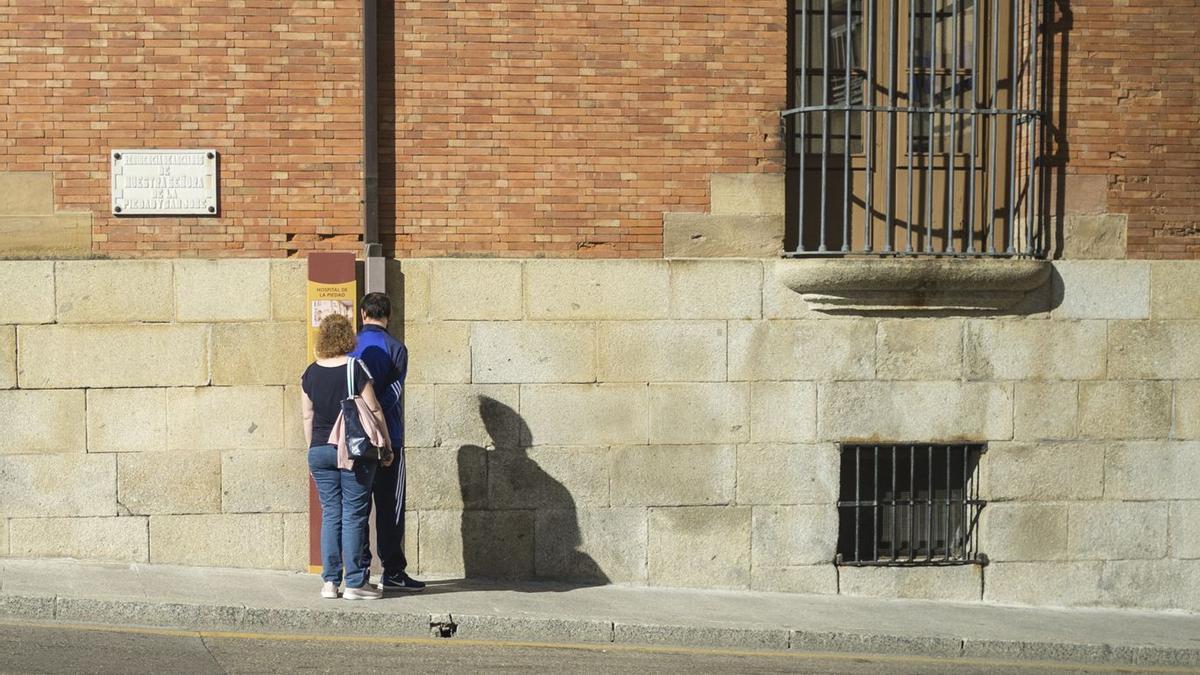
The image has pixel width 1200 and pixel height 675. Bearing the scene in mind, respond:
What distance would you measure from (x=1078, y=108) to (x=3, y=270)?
720cm

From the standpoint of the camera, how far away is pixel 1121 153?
29.9 ft

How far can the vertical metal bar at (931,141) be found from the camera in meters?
8.88

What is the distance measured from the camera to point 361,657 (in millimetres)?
6676

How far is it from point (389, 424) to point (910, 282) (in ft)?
11.6

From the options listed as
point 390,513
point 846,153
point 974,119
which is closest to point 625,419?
point 390,513

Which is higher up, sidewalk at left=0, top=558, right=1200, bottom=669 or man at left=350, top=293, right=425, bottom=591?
man at left=350, top=293, right=425, bottom=591

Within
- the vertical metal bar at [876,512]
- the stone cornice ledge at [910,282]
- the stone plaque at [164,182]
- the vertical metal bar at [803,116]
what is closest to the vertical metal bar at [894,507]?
the vertical metal bar at [876,512]

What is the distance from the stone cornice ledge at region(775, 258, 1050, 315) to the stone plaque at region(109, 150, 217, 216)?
376 cm

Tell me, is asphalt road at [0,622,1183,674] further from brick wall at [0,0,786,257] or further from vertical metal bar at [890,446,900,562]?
brick wall at [0,0,786,257]

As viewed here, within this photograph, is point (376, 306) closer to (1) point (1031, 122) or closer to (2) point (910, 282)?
(2) point (910, 282)

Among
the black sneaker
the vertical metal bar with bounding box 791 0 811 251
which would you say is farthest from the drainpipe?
the vertical metal bar with bounding box 791 0 811 251

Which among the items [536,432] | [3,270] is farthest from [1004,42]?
[3,270]

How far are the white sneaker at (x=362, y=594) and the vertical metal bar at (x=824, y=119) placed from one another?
11.8ft

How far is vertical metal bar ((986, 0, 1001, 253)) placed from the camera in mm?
9000
